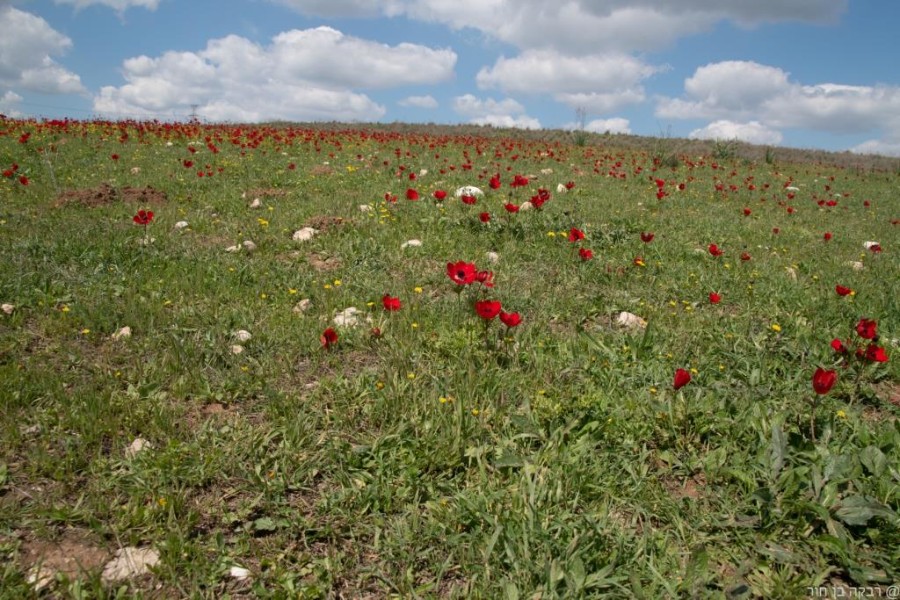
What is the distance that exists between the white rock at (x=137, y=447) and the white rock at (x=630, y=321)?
3262 millimetres

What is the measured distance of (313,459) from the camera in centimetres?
252

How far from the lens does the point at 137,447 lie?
248 cm

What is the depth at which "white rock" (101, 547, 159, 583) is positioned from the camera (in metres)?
1.92

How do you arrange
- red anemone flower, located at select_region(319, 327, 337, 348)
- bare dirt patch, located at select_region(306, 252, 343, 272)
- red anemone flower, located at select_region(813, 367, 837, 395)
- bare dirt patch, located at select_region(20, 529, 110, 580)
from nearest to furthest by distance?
1. bare dirt patch, located at select_region(20, 529, 110, 580)
2. red anemone flower, located at select_region(813, 367, 837, 395)
3. red anemone flower, located at select_region(319, 327, 337, 348)
4. bare dirt patch, located at select_region(306, 252, 343, 272)

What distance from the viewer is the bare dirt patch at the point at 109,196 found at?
6.51 metres

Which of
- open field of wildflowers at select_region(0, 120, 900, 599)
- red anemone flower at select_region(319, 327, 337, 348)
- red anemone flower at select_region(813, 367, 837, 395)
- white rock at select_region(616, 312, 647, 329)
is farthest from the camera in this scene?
white rock at select_region(616, 312, 647, 329)

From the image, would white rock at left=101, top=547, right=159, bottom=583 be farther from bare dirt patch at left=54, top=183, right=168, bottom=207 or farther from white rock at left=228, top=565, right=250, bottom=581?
bare dirt patch at left=54, top=183, right=168, bottom=207

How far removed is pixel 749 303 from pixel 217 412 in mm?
4422

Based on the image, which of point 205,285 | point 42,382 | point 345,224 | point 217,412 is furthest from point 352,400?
point 345,224

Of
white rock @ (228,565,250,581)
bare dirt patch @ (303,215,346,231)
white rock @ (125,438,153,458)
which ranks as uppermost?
bare dirt patch @ (303,215,346,231)

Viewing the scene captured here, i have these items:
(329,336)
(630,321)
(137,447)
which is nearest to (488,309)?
(329,336)

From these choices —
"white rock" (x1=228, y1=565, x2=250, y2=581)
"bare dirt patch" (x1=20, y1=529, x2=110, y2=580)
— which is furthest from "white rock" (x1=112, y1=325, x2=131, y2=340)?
"white rock" (x1=228, y1=565, x2=250, y2=581)

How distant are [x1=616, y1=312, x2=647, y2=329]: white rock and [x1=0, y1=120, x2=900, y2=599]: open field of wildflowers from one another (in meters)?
0.02

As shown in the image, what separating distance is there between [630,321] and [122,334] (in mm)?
3661
